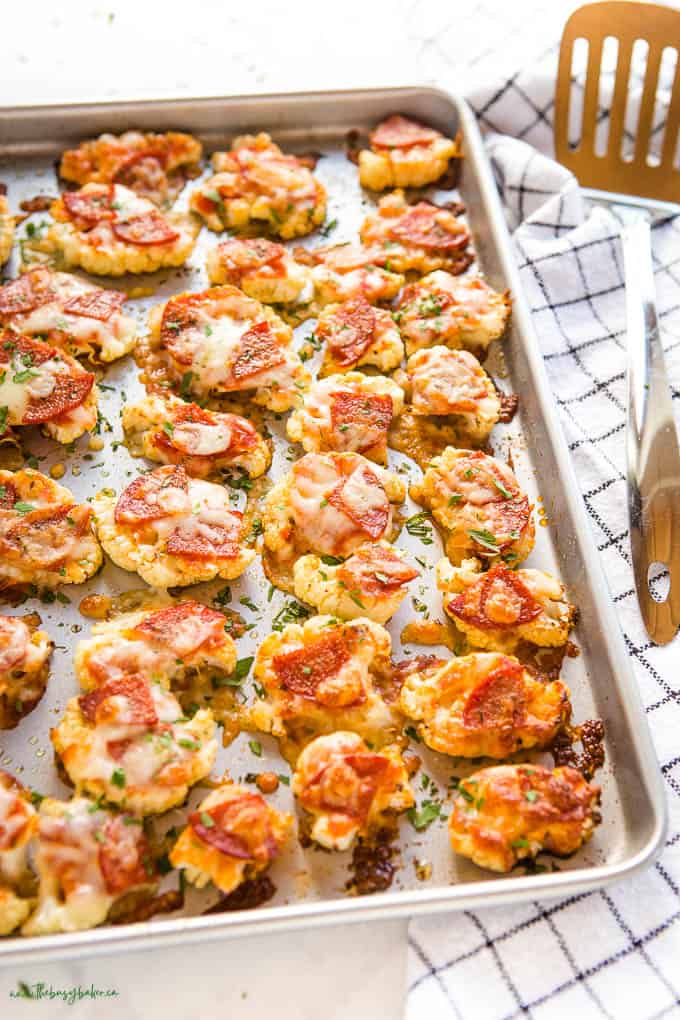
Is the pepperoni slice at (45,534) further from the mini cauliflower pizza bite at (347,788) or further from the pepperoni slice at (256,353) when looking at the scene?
the mini cauliflower pizza bite at (347,788)

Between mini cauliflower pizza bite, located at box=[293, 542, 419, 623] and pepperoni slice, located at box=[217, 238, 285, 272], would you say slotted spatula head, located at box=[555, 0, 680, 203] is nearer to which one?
pepperoni slice, located at box=[217, 238, 285, 272]

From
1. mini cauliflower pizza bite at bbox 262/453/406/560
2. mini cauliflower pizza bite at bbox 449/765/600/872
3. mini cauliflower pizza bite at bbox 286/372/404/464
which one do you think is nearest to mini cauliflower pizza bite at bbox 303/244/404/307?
mini cauliflower pizza bite at bbox 286/372/404/464

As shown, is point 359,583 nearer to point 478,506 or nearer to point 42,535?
point 478,506

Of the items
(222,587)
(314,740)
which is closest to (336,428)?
(222,587)

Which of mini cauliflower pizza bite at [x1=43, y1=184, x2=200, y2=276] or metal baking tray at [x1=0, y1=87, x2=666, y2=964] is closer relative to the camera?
metal baking tray at [x1=0, y1=87, x2=666, y2=964]

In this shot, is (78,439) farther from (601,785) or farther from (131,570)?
(601,785)

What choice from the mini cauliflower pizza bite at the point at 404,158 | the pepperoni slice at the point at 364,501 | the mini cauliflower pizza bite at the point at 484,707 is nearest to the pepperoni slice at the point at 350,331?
the pepperoni slice at the point at 364,501

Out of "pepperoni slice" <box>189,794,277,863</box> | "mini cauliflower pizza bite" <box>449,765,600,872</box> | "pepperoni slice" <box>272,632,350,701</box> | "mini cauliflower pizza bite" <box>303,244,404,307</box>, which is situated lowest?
"pepperoni slice" <box>189,794,277,863</box>
